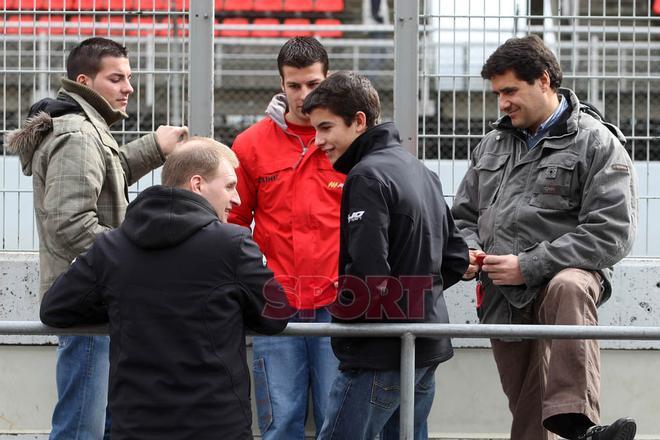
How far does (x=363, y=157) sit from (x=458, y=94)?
1.52 m

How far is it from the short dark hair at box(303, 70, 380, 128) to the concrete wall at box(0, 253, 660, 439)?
4.93 feet

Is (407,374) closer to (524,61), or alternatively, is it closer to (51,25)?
(524,61)

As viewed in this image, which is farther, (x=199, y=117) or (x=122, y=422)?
(x=199, y=117)

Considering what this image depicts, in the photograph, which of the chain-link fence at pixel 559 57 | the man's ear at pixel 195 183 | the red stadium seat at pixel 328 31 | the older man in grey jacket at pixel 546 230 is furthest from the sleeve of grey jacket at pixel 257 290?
the red stadium seat at pixel 328 31

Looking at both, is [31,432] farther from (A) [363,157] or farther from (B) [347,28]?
(B) [347,28]

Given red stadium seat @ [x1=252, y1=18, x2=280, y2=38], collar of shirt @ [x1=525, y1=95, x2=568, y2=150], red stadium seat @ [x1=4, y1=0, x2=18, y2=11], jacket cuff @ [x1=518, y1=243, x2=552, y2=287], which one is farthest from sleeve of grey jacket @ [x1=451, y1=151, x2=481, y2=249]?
red stadium seat @ [x1=252, y1=18, x2=280, y2=38]

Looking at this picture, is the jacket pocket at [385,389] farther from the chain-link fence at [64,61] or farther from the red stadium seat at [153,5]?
the red stadium seat at [153,5]

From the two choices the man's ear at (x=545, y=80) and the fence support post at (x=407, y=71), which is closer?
the man's ear at (x=545, y=80)

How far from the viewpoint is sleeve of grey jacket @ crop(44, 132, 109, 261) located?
3.72m

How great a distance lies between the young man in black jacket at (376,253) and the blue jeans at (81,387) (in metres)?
0.91

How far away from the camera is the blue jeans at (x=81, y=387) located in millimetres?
3781

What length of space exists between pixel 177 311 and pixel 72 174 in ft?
3.59

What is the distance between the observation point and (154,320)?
2.85m

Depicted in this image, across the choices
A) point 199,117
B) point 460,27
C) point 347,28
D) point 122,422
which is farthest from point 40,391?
point 347,28
